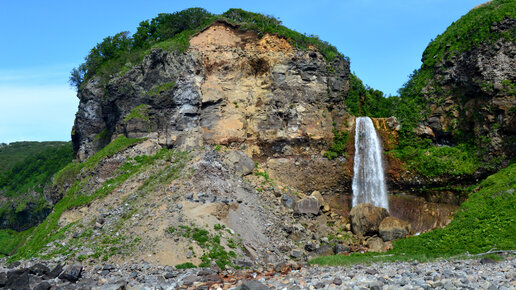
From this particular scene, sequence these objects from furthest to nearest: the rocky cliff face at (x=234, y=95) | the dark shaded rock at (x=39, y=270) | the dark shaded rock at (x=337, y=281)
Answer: the rocky cliff face at (x=234, y=95)
the dark shaded rock at (x=39, y=270)
the dark shaded rock at (x=337, y=281)

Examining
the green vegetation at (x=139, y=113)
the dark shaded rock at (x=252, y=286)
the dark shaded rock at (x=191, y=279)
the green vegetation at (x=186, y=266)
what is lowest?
the dark shaded rock at (x=191, y=279)

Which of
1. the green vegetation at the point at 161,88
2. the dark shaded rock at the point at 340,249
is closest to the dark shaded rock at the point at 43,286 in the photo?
the dark shaded rock at the point at 340,249

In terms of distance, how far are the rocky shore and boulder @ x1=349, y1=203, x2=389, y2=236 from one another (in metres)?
8.33

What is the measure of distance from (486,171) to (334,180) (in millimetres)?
10336

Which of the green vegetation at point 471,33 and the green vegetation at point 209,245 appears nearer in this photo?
the green vegetation at point 209,245

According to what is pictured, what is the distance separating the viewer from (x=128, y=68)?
A: 33.9 m

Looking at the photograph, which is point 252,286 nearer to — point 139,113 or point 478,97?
point 139,113

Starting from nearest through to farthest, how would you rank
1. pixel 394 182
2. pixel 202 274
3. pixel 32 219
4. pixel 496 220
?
pixel 202 274, pixel 496 220, pixel 394 182, pixel 32 219

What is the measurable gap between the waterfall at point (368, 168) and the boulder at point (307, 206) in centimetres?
408

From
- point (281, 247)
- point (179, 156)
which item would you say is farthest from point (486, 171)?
point (179, 156)

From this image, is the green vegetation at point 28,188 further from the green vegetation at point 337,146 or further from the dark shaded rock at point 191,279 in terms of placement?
the dark shaded rock at point 191,279

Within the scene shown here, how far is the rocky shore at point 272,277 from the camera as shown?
36.9 feet

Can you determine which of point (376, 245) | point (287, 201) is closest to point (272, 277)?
point (376, 245)

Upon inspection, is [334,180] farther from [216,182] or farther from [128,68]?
[128,68]
